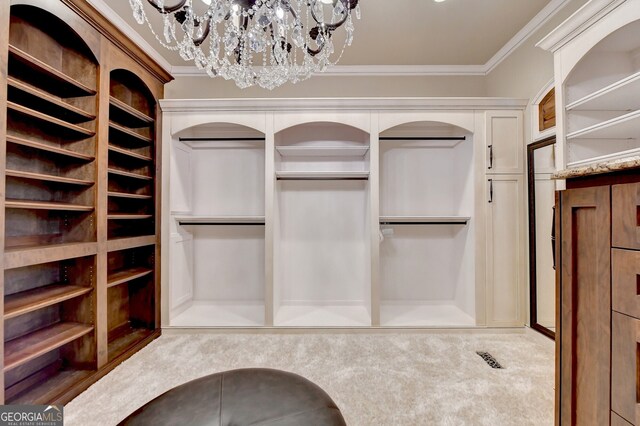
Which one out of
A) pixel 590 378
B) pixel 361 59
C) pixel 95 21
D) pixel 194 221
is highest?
pixel 361 59

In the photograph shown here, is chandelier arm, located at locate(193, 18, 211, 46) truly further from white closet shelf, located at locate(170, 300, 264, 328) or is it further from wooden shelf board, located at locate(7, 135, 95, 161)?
white closet shelf, located at locate(170, 300, 264, 328)

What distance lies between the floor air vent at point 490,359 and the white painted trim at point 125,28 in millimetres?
3834

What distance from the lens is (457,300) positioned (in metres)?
3.17

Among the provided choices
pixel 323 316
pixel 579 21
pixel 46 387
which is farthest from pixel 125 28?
pixel 579 21

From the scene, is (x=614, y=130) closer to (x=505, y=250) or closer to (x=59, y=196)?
(x=505, y=250)

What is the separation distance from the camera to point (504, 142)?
108 inches

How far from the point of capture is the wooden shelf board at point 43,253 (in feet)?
4.98

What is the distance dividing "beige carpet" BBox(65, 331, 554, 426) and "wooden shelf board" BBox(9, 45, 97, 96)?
2049 mm

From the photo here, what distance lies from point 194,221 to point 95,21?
1761 millimetres

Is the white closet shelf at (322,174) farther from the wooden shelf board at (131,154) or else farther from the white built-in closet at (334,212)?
the wooden shelf board at (131,154)

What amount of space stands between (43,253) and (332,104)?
8.03 feet

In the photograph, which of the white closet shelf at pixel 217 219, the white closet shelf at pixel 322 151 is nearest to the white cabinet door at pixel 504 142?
the white closet shelf at pixel 322 151

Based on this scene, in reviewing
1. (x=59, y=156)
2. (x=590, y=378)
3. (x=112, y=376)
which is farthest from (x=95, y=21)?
(x=590, y=378)

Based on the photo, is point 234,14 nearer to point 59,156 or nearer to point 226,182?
point 59,156
